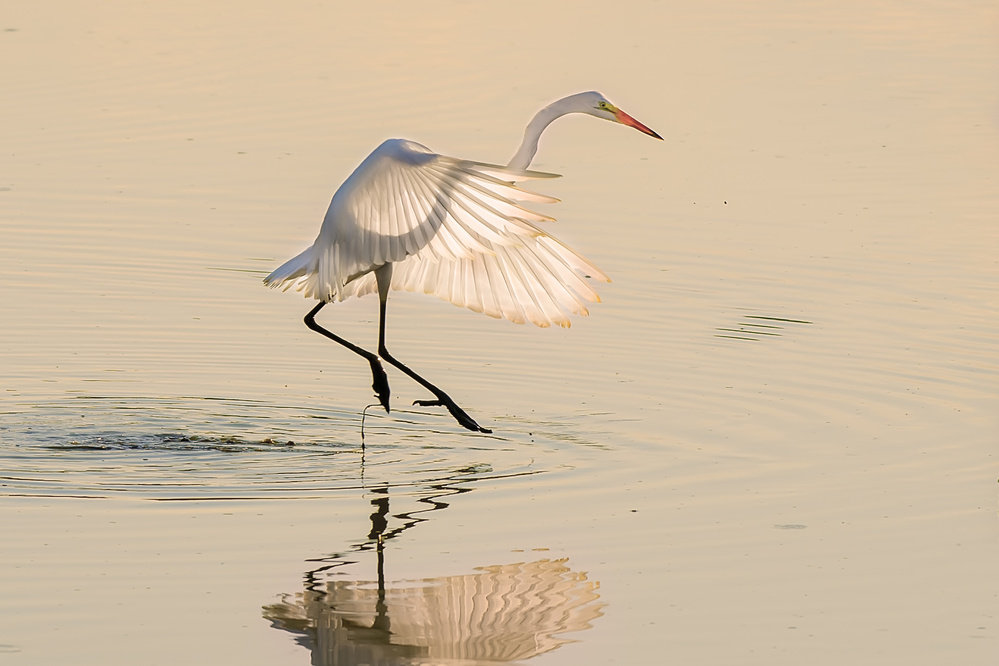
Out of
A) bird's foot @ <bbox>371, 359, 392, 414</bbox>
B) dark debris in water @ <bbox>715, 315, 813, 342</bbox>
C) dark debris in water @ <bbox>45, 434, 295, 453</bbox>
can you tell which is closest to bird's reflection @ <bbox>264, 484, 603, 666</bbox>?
dark debris in water @ <bbox>45, 434, 295, 453</bbox>

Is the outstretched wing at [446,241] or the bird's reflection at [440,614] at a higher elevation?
the outstretched wing at [446,241]

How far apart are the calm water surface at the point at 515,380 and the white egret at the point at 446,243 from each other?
0.74 m

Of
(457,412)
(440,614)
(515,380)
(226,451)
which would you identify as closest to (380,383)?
(457,412)

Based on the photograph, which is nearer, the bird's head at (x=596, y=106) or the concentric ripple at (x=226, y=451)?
the concentric ripple at (x=226, y=451)

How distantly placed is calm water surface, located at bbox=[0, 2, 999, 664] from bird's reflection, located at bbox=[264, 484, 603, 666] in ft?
0.06

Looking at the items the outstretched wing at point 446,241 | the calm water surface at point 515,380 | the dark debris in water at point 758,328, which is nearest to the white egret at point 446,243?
the outstretched wing at point 446,241

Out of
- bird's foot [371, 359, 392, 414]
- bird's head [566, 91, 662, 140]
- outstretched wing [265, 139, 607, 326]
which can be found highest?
bird's head [566, 91, 662, 140]

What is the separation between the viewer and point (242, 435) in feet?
33.6

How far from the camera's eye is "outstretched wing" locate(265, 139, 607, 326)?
334 inches

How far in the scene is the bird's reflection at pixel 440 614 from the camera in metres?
6.97

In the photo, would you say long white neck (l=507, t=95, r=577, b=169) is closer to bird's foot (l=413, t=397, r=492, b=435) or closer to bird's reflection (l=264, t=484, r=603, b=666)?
bird's foot (l=413, t=397, r=492, b=435)

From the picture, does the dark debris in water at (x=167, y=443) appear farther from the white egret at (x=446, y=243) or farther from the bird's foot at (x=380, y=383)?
the white egret at (x=446, y=243)

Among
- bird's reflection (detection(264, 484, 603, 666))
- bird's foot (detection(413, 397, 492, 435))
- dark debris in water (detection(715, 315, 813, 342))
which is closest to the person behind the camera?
bird's reflection (detection(264, 484, 603, 666))

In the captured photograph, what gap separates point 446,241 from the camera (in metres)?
8.60
